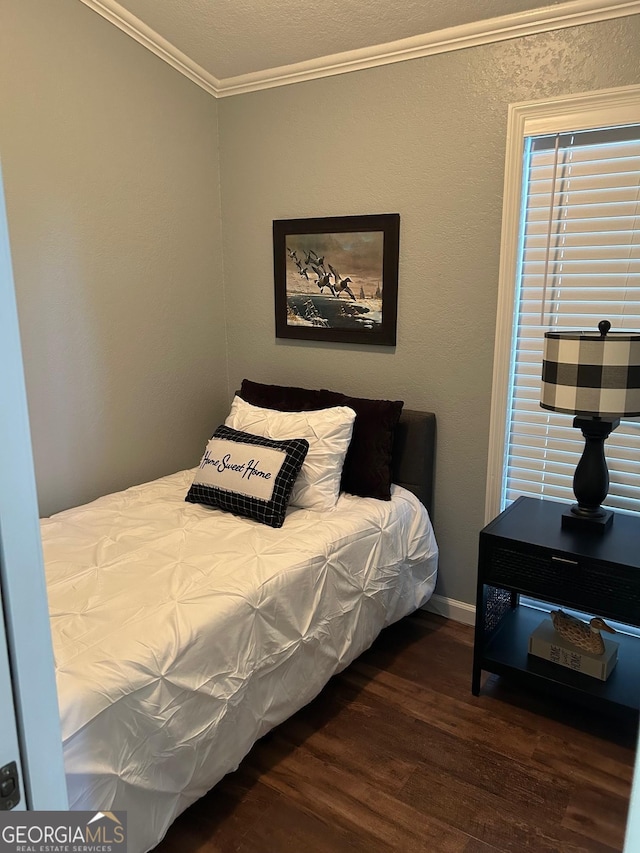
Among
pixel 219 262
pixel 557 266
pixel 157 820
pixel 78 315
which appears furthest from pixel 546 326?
pixel 157 820

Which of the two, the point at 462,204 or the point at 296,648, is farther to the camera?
the point at 462,204

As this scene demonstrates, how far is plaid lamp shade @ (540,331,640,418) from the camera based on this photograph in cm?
192

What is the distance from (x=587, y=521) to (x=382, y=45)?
7.01ft

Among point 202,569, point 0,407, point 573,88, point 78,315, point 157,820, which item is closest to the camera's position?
point 0,407

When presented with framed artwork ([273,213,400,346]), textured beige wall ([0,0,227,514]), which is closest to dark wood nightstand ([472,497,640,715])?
framed artwork ([273,213,400,346])

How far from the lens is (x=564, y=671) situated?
2186 mm

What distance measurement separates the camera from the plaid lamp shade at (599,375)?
6.30ft

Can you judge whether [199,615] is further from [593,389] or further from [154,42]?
[154,42]

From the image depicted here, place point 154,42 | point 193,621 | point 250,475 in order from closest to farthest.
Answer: point 193,621 < point 250,475 < point 154,42

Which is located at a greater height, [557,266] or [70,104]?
[70,104]

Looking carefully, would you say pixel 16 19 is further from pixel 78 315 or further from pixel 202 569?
pixel 202 569

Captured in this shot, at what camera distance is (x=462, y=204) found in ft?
8.29

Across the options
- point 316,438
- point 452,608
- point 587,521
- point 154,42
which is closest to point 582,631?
point 587,521

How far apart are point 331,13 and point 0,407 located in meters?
2.44
